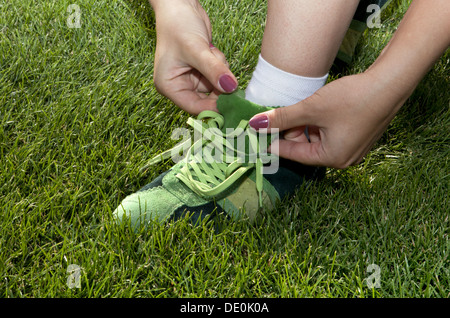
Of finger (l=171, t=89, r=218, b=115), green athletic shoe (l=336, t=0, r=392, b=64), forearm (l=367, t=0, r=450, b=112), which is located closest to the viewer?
forearm (l=367, t=0, r=450, b=112)

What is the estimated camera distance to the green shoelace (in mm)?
1310

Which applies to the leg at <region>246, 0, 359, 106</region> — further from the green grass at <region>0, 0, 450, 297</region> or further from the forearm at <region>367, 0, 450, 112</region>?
the green grass at <region>0, 0, 450, 297</region>

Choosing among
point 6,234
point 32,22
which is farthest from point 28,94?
point 6,234

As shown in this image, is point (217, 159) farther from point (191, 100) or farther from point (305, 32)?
point (305, 32)

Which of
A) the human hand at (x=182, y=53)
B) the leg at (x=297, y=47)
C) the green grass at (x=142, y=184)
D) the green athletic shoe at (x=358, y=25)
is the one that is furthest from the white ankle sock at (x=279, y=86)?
the green athletic shoe at (x=358, y=25)

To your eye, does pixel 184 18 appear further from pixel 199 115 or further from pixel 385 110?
pixel 385 110

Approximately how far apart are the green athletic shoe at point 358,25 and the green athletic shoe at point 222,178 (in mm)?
669

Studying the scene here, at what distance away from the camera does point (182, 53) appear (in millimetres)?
1371

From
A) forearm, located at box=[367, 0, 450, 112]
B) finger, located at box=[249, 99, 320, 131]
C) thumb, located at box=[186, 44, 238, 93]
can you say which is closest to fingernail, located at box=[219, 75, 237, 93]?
thumb, located at box=[186, 44, 238, 93]

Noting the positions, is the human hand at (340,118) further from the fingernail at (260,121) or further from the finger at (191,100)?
the finger at (191,100)

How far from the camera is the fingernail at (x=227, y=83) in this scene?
4.14 feet

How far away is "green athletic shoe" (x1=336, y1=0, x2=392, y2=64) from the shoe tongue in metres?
0.68

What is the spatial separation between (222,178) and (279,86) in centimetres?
30
